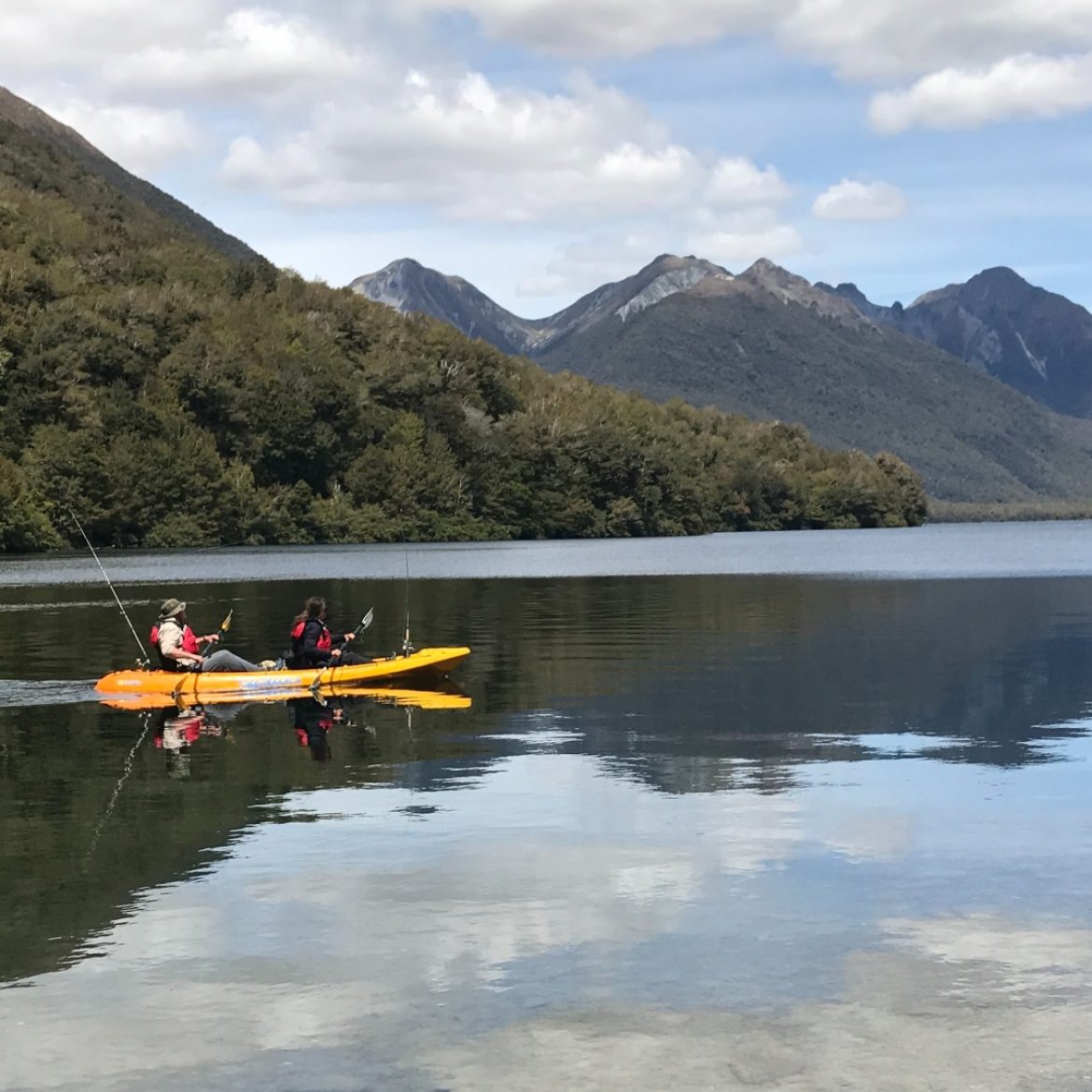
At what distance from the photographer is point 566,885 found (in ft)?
55.4

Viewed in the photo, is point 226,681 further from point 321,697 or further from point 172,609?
point 321,697

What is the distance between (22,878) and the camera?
17.5 m

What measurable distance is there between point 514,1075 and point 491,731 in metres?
17.5

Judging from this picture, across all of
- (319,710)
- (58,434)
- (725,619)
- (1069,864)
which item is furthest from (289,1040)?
(58,434)

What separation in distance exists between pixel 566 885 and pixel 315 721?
14780mm

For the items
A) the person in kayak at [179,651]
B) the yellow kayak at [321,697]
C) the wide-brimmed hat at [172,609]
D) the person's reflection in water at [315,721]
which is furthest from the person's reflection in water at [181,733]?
the wide-brimmed hat at [172,609]

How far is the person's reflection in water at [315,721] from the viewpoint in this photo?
27.2m

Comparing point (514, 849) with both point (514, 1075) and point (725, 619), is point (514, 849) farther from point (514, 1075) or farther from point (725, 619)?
point (725, 619)

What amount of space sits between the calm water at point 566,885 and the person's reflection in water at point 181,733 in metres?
0.17

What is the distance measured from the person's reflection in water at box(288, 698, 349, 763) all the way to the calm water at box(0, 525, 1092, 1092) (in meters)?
0.13

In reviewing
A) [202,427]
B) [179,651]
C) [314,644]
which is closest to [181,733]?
[179,651]

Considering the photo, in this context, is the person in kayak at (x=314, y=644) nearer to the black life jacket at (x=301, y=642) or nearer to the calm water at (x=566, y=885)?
the black life jacket at (x=301, y=642)

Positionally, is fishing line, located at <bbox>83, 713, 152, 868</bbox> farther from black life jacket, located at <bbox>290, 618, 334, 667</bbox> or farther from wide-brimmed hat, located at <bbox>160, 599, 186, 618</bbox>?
black life jacket, located at <bbox>290, 618, 334, 667</bbox>

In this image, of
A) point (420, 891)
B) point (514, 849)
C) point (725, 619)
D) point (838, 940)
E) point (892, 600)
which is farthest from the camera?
point (892, 600)
